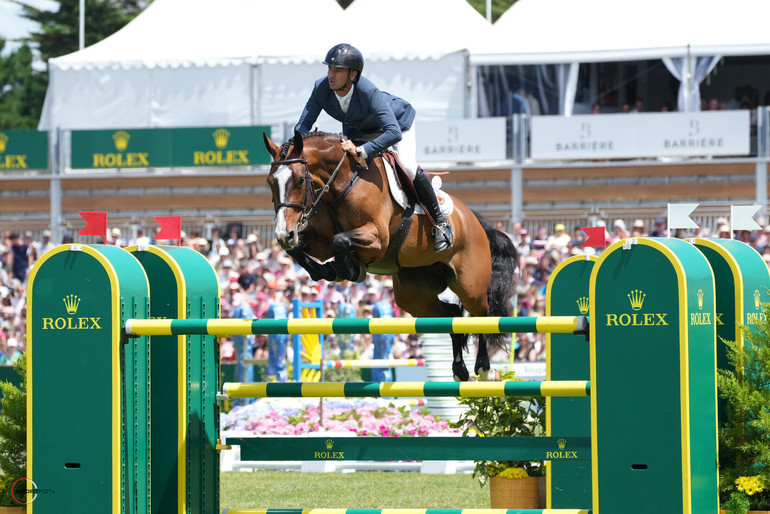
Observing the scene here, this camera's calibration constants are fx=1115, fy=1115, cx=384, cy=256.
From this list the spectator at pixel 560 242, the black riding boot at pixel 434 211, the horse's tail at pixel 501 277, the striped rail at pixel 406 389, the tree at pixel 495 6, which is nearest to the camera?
the striped rail at pixel 406 389

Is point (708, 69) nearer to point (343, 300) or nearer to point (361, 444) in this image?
point (343, 300)

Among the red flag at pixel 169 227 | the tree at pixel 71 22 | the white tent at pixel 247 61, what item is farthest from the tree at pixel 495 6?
the red flag at pixel 169 227

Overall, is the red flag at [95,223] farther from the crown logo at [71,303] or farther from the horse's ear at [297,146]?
the horse's ear at [297,146]

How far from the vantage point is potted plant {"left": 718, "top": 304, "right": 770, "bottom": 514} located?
168 inches

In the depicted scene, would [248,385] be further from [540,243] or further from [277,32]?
[277,32]

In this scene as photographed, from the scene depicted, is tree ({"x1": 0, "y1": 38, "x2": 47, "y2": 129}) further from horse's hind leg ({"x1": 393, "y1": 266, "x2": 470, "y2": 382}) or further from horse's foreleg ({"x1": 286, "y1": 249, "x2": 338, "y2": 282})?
horse's foreleg ({"x1": 286, "y1": 249, "x2": 338, "y2": 282})

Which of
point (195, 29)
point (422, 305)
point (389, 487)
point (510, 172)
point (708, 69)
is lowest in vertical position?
point (389, 487)

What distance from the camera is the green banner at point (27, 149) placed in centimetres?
2122

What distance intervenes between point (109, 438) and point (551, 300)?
2398 mm

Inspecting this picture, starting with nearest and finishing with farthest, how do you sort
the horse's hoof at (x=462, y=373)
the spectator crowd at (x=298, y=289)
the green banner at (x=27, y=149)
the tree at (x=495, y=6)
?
the horse's hoof at (x=462, y=373) → the spectator crowd at (x=298, y=289) → the green banner at (x=27, y=149) → the tree at (x=495, y=6)

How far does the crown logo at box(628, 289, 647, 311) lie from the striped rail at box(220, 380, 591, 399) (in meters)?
0.40

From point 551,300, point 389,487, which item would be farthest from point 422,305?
point 389,487

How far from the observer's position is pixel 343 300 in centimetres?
1385

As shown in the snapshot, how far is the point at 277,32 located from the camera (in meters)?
21.5
